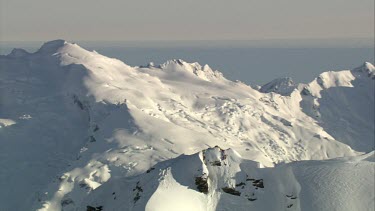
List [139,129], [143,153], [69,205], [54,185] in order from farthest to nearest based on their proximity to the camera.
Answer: [139,129], [143,153], [54,185], [69,205]

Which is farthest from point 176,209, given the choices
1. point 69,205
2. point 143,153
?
point 143,153

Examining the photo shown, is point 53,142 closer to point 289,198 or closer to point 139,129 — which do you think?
point 139,129

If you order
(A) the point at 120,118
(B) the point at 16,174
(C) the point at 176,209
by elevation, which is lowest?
(B) the point at 16,174

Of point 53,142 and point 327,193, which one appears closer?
point 327,193

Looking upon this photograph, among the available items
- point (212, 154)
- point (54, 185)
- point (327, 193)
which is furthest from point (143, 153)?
point (327, 193)

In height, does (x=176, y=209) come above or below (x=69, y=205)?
above

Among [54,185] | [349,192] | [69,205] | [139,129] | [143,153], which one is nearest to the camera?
[349,192]
